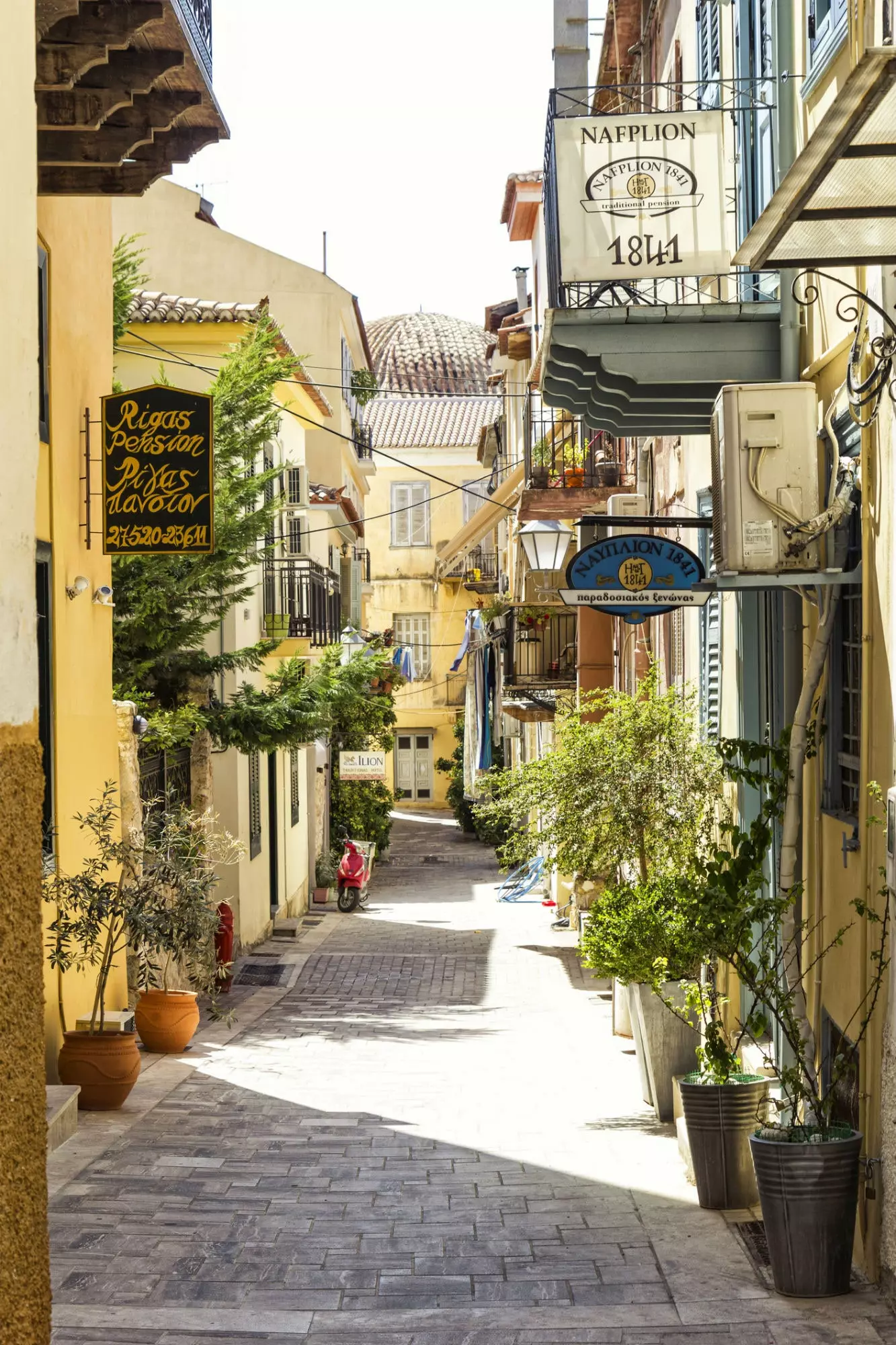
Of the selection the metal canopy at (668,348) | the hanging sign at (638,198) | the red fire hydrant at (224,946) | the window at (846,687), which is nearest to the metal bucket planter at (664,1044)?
the window at (846,687)

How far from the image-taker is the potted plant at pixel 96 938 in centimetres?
1002

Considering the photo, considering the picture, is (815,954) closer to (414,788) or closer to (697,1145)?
(697,1145)

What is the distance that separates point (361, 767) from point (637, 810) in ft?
68.5

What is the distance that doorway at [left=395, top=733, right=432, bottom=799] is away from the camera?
169 feet

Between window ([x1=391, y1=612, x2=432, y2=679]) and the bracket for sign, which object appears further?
window ([x1=391, y1=612, x2=432, y2=679])

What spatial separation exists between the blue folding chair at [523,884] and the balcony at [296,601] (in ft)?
16.5

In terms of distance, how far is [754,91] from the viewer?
343 inches

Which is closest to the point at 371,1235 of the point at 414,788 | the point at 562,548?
the point at 562,548

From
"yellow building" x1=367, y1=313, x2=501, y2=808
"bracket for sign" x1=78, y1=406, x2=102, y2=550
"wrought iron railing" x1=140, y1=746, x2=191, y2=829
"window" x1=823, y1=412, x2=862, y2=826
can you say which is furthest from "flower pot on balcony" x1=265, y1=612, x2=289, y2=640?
"yellow building" x1=367, y1=313, x2=501, y2=808

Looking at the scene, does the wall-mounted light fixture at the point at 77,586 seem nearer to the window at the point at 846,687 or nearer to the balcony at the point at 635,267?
the balcony at the point at 635,267

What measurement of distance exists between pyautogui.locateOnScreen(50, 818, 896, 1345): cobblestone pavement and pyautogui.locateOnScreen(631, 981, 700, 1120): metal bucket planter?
0.25m

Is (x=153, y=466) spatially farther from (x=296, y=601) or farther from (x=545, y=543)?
(x=296, y=601)

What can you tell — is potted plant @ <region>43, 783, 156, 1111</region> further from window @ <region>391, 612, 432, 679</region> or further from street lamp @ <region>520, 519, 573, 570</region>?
window @ <region>391, 612, 432, 679</region>

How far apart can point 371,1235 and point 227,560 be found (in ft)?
31.5
